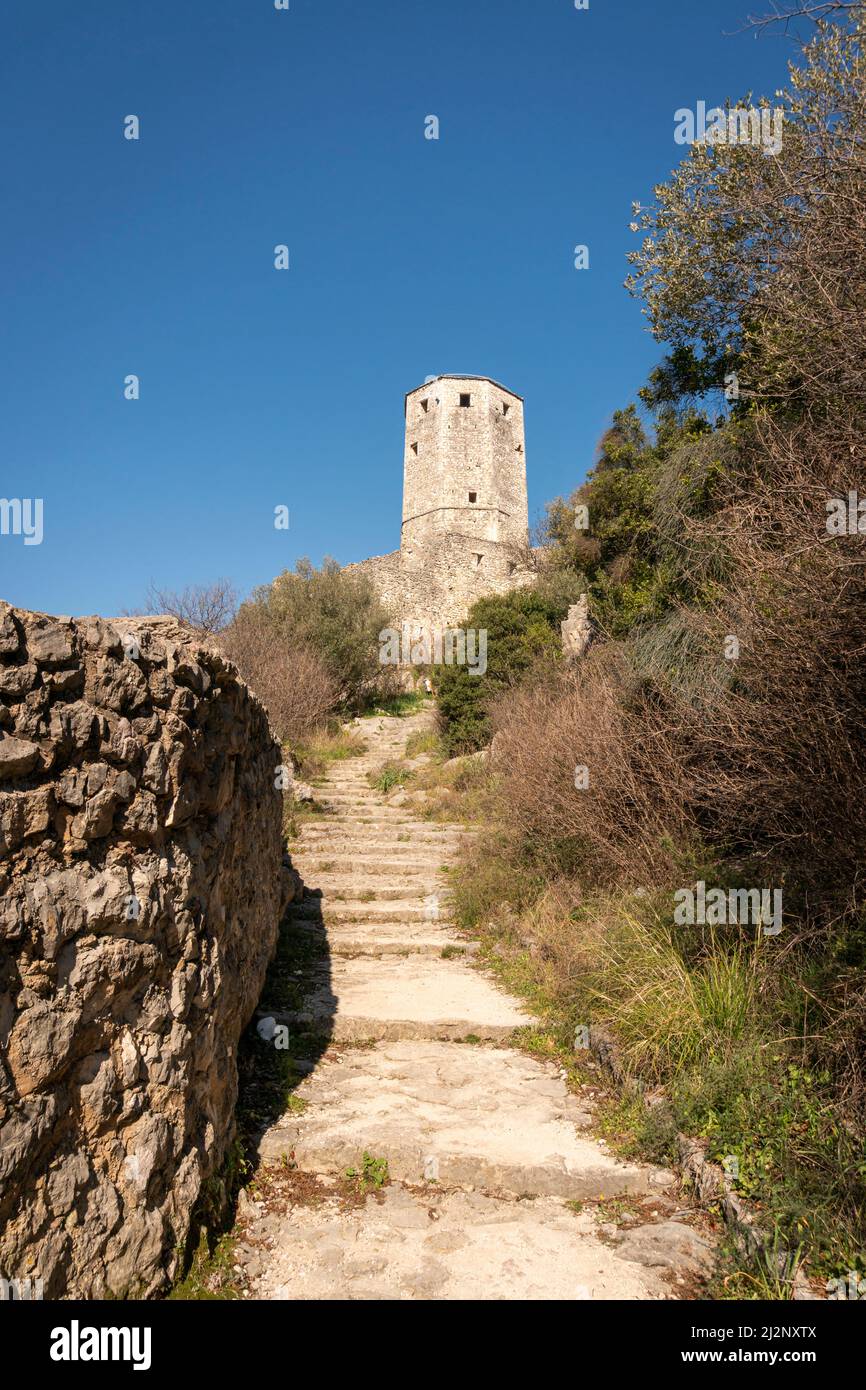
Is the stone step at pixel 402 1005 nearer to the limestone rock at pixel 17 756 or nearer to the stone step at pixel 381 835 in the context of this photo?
the stone step at pixel 381 835

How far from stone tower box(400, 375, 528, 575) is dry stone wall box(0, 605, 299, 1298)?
104ft

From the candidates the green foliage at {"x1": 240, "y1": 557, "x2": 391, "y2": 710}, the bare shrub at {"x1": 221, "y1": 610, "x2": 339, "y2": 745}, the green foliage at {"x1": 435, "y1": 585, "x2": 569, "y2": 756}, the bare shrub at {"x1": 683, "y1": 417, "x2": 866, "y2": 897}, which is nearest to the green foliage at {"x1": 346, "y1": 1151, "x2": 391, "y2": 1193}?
the bare shrub at {"x1": 683, "y1": 417, "x2": 866, "y2": 897}

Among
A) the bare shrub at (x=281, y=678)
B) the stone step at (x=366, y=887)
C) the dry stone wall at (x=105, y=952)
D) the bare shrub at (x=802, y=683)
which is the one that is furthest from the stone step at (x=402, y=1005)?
the bare shrub at (x=281, y=678)

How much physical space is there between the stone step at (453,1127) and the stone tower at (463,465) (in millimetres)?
30248

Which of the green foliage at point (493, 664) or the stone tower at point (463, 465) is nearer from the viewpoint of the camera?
the green foliage at point (493, 664)

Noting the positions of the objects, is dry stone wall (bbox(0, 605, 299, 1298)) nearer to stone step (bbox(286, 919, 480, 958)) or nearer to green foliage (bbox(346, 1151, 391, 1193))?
green foliage (bbox(346, 1151, 391, 1193))

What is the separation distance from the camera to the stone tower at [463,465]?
34.4 meters

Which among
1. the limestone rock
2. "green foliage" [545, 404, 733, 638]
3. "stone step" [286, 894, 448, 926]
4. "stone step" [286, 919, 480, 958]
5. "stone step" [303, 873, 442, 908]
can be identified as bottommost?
"stone step" [286, 919, 480, 958]

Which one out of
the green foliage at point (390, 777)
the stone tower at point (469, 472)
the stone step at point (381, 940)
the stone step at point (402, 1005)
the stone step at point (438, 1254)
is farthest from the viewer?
the stone tower at point (469, 472)

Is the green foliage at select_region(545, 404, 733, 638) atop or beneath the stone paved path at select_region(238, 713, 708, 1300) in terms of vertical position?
atop

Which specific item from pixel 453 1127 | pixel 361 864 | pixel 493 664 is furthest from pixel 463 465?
pixel 453 1127

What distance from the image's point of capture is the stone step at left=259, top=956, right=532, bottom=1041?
5.15 meters
